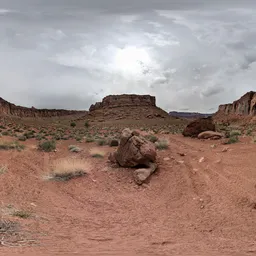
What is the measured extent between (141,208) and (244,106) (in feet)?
228

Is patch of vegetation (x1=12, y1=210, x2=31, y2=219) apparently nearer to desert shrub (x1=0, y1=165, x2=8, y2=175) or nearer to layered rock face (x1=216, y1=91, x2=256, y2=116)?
desert shrub (x1=0, y1=165, x2=8, y2=175)

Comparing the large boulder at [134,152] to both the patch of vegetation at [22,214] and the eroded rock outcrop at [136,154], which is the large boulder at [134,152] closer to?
the eroded rock outcrop at [136,154]

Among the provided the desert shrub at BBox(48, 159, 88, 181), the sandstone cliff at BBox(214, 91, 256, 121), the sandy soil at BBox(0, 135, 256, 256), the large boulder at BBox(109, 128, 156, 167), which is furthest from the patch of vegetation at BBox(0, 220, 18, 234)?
the sandstone cliff at BBox(214, 91, 256, 121)

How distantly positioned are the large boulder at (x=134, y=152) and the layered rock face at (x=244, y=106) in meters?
57.3

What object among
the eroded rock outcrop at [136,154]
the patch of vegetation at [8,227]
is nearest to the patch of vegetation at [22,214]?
the patch of vegetation at [8,227]

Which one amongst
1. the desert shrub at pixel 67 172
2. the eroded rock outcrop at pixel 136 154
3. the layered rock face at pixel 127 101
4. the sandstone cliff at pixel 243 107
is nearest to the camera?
the desert shrub at pixel 67 172

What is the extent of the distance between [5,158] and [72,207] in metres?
7.18

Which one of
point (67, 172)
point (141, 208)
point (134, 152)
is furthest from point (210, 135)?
point (141, 208)

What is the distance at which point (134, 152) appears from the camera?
1320 centimetres

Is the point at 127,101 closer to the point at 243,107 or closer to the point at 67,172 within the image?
the point at 243,107

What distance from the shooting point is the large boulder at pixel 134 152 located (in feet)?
43.1

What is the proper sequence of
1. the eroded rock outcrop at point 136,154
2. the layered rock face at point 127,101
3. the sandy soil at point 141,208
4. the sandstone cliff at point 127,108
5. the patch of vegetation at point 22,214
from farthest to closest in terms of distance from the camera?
the layered rock face at point 127,101 → the sandstone cliff at point 127,108 → the eroded rock outcrop at point 136,154 → the patch of vegetation at point 22,214 → the sandy soil at point 141,208

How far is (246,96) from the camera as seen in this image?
242ft

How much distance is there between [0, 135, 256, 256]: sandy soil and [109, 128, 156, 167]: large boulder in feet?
1.58
